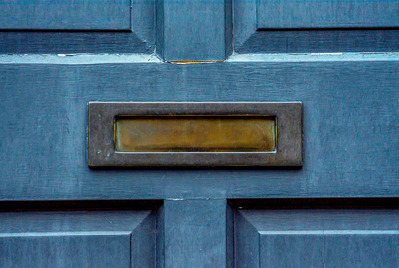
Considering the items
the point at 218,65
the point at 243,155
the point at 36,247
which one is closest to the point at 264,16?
the point at 218,65

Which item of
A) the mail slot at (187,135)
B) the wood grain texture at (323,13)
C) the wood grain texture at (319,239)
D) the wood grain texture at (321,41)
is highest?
the wood grain texture at (323,13)

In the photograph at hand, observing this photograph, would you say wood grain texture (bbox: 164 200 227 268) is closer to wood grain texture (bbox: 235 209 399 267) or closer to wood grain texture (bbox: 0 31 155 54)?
wood grain texture (bbox: 235 209 399 267)

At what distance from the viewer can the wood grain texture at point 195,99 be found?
44cm

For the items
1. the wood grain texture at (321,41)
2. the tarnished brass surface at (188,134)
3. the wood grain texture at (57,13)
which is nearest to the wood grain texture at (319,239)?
the tarnished brass surface at (188,134)

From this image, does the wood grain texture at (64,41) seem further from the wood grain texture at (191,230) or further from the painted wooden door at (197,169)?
the wood grain texture at (191,230)

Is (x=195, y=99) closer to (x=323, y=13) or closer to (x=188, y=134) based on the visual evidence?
(x=188, y=134)

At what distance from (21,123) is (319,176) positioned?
41cm

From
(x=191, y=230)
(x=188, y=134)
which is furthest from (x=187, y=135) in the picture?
(x=191, y=230)

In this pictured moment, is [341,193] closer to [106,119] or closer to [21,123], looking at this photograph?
[106,119]

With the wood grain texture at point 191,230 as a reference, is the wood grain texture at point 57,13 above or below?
above

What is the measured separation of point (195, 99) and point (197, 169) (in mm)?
95

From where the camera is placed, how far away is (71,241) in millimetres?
445

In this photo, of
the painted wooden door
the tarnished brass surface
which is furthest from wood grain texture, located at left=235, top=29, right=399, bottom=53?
the tarnished brass surface

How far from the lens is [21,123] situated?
1.45 feet
